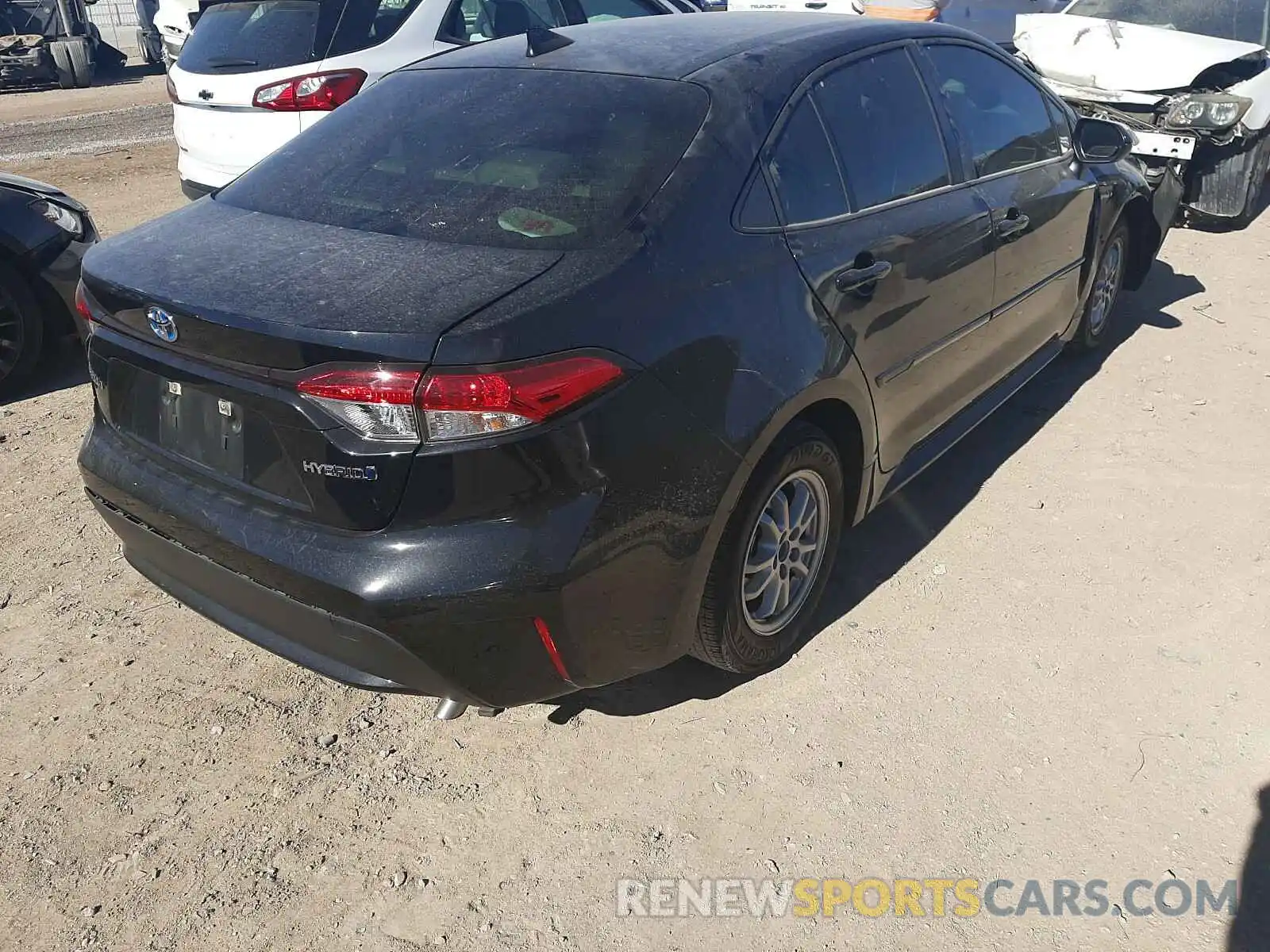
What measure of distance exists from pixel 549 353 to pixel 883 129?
1.65 meters

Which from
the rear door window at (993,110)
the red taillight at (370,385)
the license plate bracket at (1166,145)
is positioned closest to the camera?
the red taillight at (370,385)

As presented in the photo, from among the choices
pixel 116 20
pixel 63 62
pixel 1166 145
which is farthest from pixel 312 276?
pixel 116 20

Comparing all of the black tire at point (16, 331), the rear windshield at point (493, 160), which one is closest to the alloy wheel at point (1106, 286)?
the rear windshield at point (493, 160)

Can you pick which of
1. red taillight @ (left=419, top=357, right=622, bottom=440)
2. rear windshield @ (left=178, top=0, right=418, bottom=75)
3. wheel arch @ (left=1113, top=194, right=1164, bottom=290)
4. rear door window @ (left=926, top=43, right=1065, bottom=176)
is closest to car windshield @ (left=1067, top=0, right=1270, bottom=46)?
wheel arch @ (left=1113, top=194, right=1164, bottom=290)

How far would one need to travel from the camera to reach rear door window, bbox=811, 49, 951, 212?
302 centimetres

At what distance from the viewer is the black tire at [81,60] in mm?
17016

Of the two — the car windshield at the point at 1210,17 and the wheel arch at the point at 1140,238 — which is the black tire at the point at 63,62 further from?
the wheel arch at the point at 1140,238

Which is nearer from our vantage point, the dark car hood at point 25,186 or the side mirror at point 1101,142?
the side mirror at point 1101,142

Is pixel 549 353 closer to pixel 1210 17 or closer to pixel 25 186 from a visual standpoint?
pixel 25 186

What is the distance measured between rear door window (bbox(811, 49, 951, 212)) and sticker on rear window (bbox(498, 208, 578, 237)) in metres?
0.97

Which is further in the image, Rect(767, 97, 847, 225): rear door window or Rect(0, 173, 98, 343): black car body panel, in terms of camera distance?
Rect(0, 173, 98, 343): black car body panel

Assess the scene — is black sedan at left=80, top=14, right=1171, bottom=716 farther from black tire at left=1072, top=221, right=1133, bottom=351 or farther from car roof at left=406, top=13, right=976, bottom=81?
black tire at left=1072, top=221, right=1133, bottom=351

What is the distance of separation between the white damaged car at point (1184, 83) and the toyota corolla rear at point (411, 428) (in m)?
5.71

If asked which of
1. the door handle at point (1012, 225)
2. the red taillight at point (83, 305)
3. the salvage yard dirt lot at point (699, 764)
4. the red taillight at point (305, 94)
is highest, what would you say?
the red taillight at point (83, 305)
